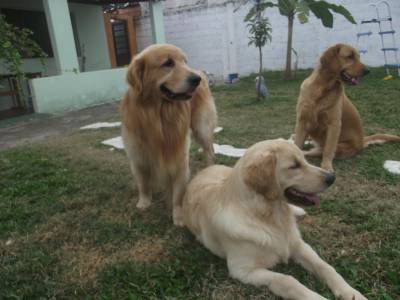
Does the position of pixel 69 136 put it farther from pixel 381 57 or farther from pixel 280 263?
pixel 381 57

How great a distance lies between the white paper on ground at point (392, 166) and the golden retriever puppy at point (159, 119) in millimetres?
2082

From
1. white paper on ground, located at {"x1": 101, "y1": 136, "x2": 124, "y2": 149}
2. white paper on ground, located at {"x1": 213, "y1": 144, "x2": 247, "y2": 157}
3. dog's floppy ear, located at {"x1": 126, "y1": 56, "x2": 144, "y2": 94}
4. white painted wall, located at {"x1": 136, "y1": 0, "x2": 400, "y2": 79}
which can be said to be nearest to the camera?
dog's floppy ear, located at {"x1": 126, "y1": 56, "x2": 144, "y2": 94}

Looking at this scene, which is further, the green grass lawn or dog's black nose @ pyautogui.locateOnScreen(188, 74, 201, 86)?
dog's black nose @ pyautogui.locateOnScreen(188, 74, 201, 86)

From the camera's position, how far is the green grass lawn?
2090 millimetres

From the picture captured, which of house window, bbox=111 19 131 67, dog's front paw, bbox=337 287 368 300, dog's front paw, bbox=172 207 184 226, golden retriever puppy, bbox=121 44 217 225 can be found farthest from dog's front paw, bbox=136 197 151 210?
house window, bbox=111 19 131 67

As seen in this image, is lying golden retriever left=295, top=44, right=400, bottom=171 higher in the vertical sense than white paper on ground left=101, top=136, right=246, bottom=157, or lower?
higher

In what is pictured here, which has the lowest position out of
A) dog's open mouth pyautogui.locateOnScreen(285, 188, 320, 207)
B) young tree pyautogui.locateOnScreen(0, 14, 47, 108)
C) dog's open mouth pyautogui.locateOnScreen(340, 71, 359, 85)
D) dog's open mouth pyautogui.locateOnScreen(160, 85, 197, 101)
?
dog's open mouth pyautogui.locateOnScreen(285, 188, 320, 207)

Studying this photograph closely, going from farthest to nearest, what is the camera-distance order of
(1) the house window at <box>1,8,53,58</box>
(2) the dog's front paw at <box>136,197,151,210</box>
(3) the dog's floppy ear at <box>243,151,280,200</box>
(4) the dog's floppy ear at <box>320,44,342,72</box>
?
(1) the house window at <box>1,8,53,58</box>, (4) the dog's floppy ear at <box>320,44,342,72</box>, (2) the dog's front paw at <box>136,197,151,210</box>, (3) the dog's floppy ear at <box>243,151,280,200</box>

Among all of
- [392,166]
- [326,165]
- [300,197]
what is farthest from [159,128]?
[392,166]

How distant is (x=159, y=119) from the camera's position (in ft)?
9.39

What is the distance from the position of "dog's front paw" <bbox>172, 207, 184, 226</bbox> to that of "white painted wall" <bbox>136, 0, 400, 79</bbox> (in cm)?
1063

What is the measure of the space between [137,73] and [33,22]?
9.34 meters

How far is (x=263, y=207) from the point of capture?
82.0 inches

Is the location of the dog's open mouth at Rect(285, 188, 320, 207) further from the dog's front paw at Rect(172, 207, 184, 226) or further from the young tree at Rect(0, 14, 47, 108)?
the young tree at Rect(0, 14, 47, 108)
